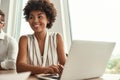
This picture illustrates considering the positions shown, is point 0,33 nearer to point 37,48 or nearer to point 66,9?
point 37,48

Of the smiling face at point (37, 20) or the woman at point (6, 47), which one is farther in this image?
the woman at point (6, 47)

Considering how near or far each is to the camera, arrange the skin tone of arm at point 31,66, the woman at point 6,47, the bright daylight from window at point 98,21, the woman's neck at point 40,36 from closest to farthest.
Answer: the skin tone of arm at point 31,66
the woman's neck at point 40,36
the woman at point 6,47
the bright daylight from window at point 98,21

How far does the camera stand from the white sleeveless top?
1899 mm

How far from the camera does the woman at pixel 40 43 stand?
1.90 meters

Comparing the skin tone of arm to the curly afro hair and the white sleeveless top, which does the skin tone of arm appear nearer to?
the white sleeveless top

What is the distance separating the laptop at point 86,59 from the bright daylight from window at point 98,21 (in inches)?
66.1

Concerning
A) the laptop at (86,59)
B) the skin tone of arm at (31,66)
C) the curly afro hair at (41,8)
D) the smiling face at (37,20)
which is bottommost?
the skin tone of arm at (31,66)

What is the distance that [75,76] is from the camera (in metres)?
1.15

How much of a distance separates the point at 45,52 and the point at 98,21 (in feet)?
4.24

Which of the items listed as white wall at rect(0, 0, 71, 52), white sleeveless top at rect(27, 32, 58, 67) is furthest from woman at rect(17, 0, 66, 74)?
white wall at rect(0, 0, 71, 52)

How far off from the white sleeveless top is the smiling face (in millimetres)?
92

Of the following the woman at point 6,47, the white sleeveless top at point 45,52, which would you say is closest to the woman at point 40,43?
the white sleeveless top at point 45,52

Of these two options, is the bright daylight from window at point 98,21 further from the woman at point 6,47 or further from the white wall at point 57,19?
the woman at point 6,47

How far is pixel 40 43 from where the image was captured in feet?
6.54
